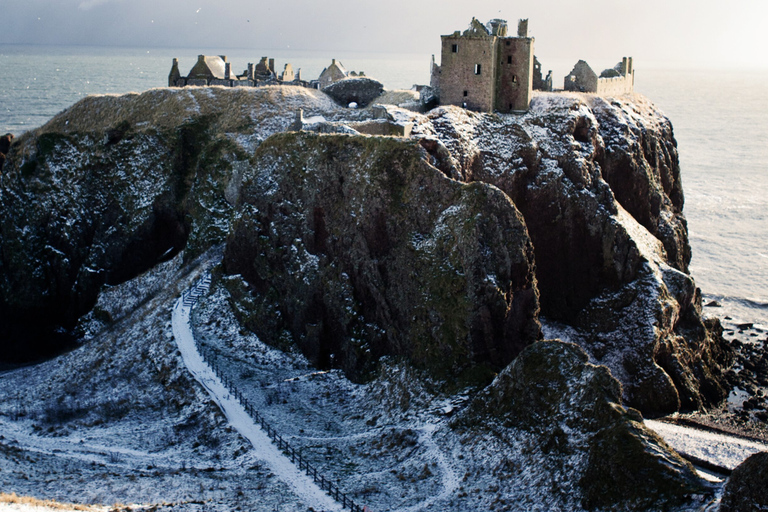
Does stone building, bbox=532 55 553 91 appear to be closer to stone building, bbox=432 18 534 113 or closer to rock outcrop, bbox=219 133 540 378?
stone building, bbox=432 18 534 113

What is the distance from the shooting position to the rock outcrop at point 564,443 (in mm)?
36125

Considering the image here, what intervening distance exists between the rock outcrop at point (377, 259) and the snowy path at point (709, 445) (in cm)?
1255

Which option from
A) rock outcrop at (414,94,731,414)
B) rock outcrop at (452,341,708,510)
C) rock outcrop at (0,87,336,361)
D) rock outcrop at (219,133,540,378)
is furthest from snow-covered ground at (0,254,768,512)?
rock outcrop at (0,87,336,361)

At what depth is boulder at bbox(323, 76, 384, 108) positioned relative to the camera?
8744 centimetres

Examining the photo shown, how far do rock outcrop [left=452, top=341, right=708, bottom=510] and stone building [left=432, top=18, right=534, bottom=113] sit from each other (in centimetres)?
3630

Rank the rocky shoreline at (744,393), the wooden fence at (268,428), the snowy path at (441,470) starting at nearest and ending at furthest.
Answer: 1. the snowy path at (441,470)
2. the wooden fence at (268,428)
3. the rocky shoreline at (744,393)

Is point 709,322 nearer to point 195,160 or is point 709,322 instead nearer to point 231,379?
point 231,379

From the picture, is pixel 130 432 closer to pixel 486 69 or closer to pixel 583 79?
pixel 486 69

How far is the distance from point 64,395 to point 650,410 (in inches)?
1705

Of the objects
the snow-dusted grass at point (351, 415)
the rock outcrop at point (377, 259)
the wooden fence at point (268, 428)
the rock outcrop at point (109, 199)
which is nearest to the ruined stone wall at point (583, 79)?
the rock outcrop at point (109, 199)

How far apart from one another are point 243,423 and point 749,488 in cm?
2910

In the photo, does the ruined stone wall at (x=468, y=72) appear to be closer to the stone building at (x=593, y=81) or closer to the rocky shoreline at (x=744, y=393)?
the stone building at (x=593, y=81)

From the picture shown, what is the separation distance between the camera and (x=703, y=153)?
6585 inches

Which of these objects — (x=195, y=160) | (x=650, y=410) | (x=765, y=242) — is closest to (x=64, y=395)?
(x=195, y=160)
